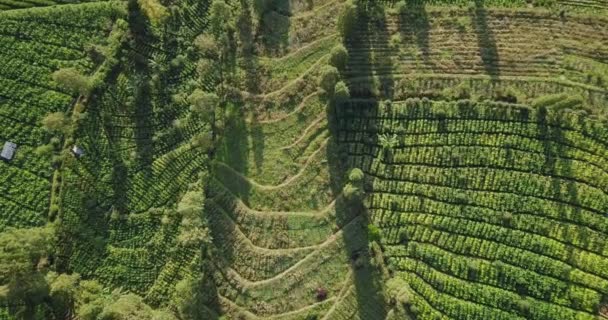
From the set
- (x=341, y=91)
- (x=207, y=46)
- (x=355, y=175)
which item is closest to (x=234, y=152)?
(x=207, y=46)

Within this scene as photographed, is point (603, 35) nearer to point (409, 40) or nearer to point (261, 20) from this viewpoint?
point (409, 40)

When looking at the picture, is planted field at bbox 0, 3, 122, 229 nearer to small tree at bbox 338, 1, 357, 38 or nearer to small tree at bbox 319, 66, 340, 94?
small tree at bbox 319, 66, 340, 94

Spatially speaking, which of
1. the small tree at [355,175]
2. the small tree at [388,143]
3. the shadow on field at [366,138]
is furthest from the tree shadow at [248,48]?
the small tree at [388,143]

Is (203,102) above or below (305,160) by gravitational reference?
above

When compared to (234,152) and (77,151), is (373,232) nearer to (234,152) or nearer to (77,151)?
(234,152)

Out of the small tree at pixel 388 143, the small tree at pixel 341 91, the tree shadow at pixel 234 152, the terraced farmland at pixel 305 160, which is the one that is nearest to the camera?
the terraced farmland at pixel 305 160

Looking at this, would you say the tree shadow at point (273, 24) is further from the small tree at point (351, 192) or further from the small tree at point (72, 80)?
the small tree at point (72, 80)

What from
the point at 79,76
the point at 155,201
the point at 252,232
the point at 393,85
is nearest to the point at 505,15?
the point at 393,85
